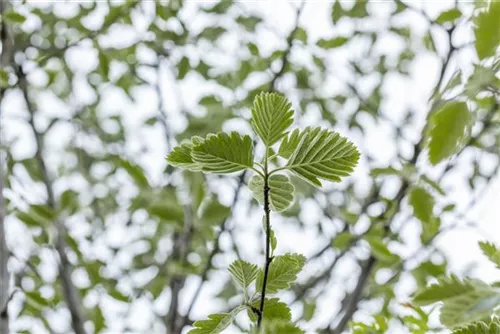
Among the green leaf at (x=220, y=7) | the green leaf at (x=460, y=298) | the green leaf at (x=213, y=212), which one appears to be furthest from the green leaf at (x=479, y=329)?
the green leaf at (x=220, y=7)

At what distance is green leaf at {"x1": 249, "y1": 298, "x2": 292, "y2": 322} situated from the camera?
1.32 ft

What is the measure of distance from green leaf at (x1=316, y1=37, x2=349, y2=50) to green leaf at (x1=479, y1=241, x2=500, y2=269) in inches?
26.3

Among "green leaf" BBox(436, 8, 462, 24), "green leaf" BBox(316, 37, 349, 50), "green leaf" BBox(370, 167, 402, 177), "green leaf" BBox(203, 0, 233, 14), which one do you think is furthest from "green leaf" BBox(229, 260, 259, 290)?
"green leaf" BBox(203, 0, 233, 14)

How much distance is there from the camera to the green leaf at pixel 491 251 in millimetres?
474

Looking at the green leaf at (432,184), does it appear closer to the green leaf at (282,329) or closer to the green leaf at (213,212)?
the green leaf at (213,212)

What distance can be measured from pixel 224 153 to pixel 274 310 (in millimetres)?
115

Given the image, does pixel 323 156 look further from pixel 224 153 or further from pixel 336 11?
pixel 336 11

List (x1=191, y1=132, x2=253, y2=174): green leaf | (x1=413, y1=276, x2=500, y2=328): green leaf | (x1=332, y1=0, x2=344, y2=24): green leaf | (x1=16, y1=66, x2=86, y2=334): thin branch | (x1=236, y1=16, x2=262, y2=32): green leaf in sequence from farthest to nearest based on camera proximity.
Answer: (x1=236, y1=16, x2=262, y2=32): green leaf → (x1=332, y1=0, x2=344, y2=24): green leaf → (x1=16, y1=66, x2=86, y2=334): thin branch → (x1=413, y1=276, x2=500, y2=328): green leaf → (x1=191, y1=132, x2=253, y2=174): green leaf

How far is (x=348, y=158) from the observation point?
355 millimetres

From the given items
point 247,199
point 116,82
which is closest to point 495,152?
point 247,199

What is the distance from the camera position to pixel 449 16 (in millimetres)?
913

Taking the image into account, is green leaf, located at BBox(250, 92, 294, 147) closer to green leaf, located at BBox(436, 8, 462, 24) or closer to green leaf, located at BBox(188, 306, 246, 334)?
green leaf, located at BBox(188, 306, 246, 334)

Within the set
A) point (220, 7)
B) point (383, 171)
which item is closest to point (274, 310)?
point (383, 171)

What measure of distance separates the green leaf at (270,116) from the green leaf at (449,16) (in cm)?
64
